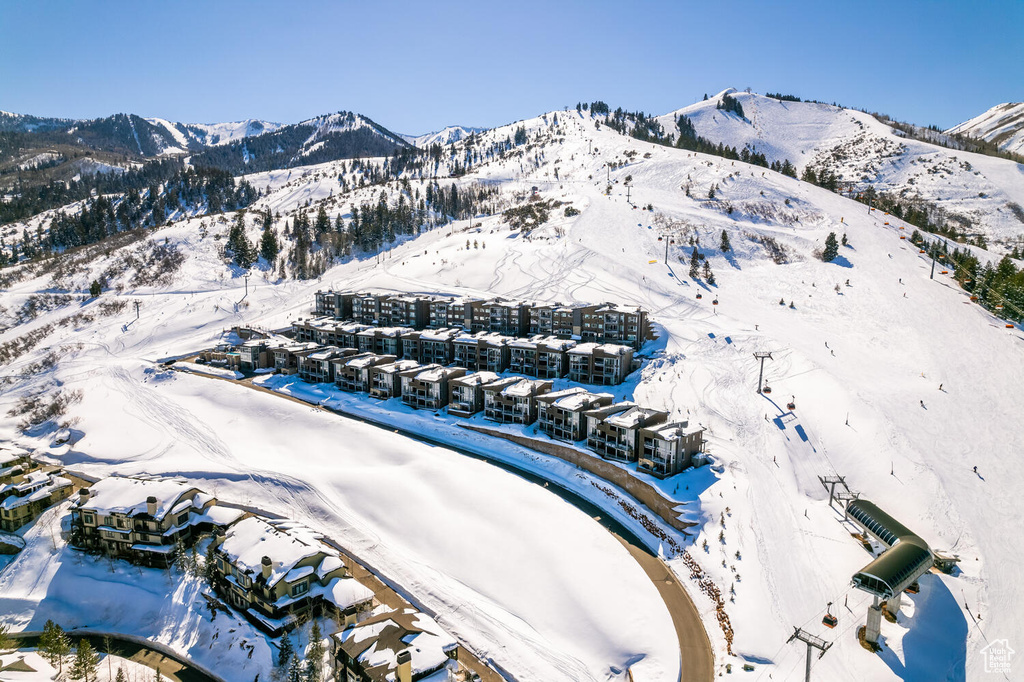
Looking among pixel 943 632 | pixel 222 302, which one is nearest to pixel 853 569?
pixel 943 632

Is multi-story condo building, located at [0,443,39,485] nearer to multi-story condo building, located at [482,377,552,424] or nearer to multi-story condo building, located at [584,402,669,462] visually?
multi-story condo building, located at [482,377,552,424]

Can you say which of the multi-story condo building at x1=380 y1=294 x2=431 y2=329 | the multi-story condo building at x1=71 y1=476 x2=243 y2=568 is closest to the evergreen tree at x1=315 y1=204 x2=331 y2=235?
the multi-story condo building at x1=380 y1=294 x2=431 y2=329

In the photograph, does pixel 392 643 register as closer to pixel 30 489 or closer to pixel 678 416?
pixel 678 416

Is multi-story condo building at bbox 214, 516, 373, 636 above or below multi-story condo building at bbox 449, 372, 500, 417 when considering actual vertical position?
below

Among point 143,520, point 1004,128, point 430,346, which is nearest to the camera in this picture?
point 143,520

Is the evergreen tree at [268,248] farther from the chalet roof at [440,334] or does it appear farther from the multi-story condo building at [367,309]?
the chalet roof at [440,334]

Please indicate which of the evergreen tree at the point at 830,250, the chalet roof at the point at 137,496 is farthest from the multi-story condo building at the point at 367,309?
the evergreen tree at the point at 830,250

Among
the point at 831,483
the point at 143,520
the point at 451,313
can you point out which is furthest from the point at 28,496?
the point at 831,483
